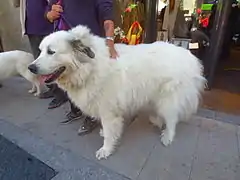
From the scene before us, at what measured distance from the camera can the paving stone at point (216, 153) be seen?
2.16 metres

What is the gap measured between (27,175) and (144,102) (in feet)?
4.25

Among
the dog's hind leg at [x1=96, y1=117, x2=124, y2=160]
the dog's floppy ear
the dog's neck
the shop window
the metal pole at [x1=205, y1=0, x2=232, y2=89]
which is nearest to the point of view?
the dog's floppy ear

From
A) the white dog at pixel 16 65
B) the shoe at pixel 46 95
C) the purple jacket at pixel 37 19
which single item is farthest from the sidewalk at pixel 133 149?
the purple jacket at pixel 37 19

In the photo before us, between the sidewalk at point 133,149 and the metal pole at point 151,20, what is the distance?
1.54 metres

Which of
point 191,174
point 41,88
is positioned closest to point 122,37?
point 41,88

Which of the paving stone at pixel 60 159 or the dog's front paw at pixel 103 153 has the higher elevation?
the dog's front paw at pixel 103 153

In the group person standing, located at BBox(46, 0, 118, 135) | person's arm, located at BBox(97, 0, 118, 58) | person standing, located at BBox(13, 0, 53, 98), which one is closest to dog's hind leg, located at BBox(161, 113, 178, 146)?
person standing, located at BBox(46, 0, 118, 135)

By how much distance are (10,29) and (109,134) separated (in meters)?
3.59

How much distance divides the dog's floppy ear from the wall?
3.16m

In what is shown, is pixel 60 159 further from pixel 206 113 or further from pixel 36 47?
pixel 206 113

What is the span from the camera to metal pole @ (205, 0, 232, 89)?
130 inches

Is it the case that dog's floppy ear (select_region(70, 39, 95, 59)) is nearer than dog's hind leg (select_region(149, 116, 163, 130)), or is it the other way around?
dog's floppy ear (select_region(70, 39, 95, 59))

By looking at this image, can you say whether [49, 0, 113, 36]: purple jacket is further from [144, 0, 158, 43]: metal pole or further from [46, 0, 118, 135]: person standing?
[144, 0, 158, 43]: metal pole

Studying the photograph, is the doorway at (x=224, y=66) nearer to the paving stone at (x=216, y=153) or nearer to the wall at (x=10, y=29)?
the paving stone at (x=216, y=153)
